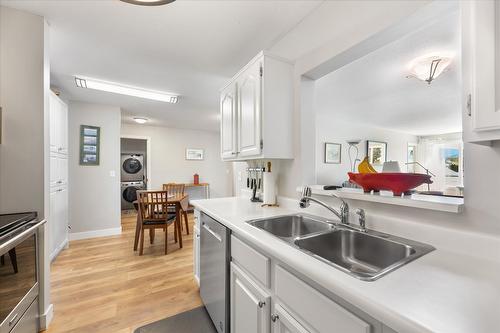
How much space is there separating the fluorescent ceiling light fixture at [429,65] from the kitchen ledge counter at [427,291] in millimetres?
2099

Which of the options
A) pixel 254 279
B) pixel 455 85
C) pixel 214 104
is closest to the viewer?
pixel 254 279

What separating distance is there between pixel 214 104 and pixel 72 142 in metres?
2.37

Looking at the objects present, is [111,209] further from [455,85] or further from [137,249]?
[455,85]

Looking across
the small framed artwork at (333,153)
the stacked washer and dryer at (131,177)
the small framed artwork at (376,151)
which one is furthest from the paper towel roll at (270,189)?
the stacked washer and dryer at (131,177)

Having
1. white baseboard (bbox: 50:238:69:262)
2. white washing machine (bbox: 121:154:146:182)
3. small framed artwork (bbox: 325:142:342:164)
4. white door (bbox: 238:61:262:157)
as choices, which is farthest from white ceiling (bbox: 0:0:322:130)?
white washing machine (bbox: 121:154:146:182)

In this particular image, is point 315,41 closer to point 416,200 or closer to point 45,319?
point 416,200

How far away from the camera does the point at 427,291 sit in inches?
23.2

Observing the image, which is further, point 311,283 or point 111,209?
point 111,209

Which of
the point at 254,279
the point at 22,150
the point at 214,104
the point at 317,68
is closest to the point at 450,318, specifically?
the point at 254,279

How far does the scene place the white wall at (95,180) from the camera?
3.46m

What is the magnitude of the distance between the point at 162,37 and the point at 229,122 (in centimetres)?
93

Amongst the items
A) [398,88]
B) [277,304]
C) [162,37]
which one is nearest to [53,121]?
[162,37]

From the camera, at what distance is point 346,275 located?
0.67 meters

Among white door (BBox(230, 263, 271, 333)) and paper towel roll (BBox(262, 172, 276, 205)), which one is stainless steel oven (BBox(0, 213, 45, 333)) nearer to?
white door (BBox(230, 263, 271, 333))
